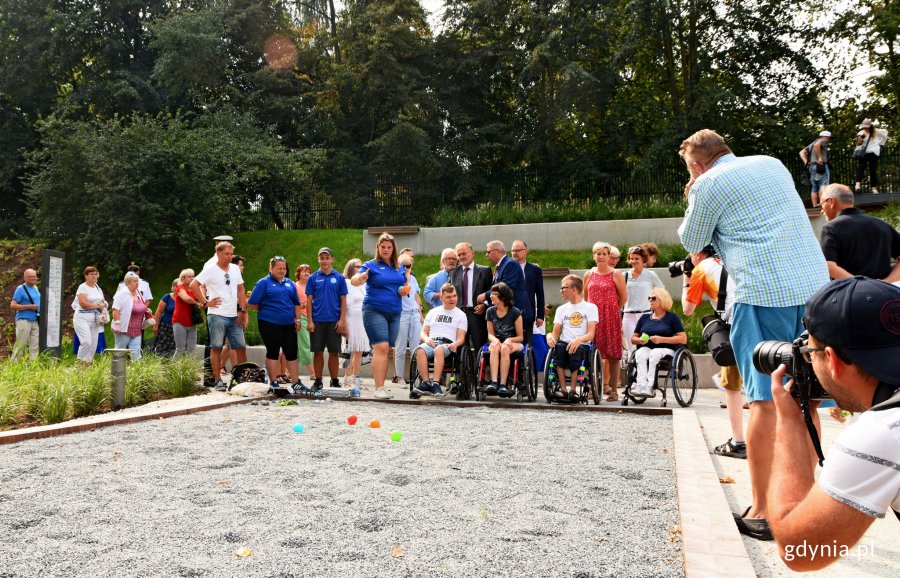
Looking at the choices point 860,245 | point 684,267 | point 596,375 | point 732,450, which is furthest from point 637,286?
point 684,267

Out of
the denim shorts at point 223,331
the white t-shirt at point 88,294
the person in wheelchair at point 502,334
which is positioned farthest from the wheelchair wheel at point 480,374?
the white t-shirt at point 88,294

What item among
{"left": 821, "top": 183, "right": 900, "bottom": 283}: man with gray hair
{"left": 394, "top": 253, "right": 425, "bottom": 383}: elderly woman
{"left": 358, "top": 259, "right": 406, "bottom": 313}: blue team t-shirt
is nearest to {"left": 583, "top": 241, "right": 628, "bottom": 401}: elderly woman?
{"left": 358, "top": 259, "right": 406, "bottom": 313}: blue team t-shirt

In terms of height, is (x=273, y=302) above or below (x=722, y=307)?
below

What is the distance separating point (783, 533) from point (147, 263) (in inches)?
865

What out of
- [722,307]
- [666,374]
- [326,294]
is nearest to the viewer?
[722,307]

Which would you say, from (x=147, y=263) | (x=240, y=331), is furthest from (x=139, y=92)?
(x=240, y=331)

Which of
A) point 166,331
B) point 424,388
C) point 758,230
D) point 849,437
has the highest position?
point 758,230

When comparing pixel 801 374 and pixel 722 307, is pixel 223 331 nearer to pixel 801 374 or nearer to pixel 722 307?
pixel 722 307

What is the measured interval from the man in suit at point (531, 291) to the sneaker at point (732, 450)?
419 cm

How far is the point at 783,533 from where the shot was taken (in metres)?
1.72

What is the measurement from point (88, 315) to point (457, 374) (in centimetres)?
644

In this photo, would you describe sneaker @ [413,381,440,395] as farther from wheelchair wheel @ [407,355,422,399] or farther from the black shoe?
the black shoe

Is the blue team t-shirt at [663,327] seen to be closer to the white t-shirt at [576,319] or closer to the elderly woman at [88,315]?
the white t-shirt at [576,319]

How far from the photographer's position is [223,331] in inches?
404
